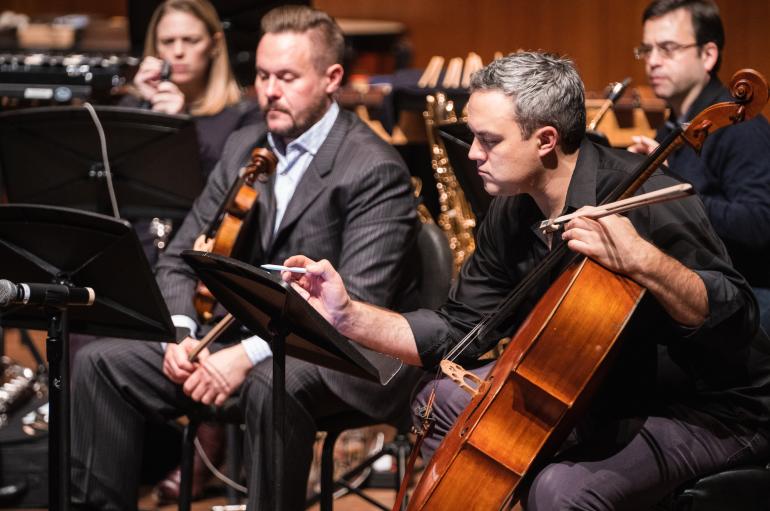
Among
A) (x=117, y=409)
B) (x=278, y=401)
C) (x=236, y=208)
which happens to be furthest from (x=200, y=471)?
(x=278, y=401)

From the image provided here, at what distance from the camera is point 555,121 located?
2.31m

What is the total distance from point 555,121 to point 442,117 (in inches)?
75.1

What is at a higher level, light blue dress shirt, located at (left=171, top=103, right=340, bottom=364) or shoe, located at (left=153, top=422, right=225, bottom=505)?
light blue dress shirt, located at (left=171, top=103, right=340, bottom=364)

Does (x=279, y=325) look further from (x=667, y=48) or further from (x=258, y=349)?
(x=667, y=48)

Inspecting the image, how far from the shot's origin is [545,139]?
2316 millimetres

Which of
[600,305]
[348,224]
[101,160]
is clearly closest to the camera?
[600,305]

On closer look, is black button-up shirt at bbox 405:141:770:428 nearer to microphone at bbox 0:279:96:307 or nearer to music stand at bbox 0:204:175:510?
music stand at bbox 0:204:175:510

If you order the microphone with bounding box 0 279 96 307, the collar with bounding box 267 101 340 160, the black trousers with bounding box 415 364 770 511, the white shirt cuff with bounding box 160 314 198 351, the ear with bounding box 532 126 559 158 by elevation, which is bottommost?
the white shirt cuff with bounding box 160 314 198 351

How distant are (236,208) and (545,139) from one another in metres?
1.06

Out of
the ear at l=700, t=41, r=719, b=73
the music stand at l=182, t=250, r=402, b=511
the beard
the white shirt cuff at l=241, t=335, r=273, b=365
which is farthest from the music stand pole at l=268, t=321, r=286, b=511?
the ear at l=700, t=41, r=719, b=73

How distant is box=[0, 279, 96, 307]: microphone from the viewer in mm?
2154

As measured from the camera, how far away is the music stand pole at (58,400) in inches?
92.7

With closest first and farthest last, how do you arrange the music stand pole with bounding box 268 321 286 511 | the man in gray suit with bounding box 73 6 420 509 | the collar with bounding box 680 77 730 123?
the music stand pole with bounding box 268 321 286 511
the man in gray suit with bounding box 73 6 420 509
the collar with bounding box 680 77 730 123

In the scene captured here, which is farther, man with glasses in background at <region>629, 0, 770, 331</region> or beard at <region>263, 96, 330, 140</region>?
beard at <region>263, 96, 330, 140</region>
